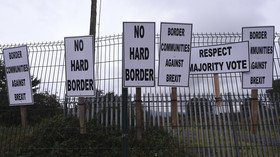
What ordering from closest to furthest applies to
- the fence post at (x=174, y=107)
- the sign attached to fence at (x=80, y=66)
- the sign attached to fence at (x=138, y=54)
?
the sign attached to fence at (x=138, y=54), the sign attached to fence at (x=80, y=66), the fence post at (x=174, y=107)

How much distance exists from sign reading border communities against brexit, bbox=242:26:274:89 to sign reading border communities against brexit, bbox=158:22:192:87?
1.75 m

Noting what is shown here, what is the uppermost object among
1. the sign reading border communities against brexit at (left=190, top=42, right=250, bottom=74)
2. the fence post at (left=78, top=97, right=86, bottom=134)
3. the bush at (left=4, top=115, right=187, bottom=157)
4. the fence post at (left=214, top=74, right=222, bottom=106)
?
the sign reading border communities against brexit at (left=190, top=42, right=250, bottom=74)

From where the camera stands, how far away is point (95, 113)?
11.9 meters

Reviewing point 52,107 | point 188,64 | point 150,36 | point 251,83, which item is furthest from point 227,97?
point 52,107

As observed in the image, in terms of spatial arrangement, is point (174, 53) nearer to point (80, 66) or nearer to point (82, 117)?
point (80, 66)

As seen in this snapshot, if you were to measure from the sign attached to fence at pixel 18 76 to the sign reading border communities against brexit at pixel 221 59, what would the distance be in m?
4.52

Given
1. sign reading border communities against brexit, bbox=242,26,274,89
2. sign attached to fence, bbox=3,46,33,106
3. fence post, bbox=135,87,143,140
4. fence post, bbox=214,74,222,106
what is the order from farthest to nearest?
sign attached to fence, bbox=3,46,33,106 → fence post, bbox=214,74,222,106 → sign reading border communities against brexit, bbox=242,26,274,89 → fence post, bbox=135,87,143,140

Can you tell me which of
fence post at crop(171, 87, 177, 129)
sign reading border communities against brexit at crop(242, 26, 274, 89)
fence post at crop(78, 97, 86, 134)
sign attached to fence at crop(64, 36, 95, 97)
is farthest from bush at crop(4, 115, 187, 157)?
sign reading border communities against brexit at crop(242, 26, 274, 89)

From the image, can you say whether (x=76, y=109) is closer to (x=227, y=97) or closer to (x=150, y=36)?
(x=150, y=36)

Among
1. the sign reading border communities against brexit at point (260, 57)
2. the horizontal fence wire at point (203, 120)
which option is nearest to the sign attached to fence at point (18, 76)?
the horizontal fence wire at point (203, 120)

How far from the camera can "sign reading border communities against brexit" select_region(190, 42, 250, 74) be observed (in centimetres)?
1135

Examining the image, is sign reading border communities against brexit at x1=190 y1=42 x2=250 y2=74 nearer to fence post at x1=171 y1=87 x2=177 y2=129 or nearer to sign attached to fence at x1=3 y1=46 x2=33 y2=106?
fence post at x1=171 y1=87 x2=177 y2=129

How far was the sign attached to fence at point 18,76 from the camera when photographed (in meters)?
11.7

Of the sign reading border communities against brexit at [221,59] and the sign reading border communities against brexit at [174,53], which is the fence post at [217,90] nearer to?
the sign reading border communities against brexit at [221,59]
